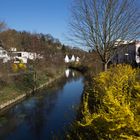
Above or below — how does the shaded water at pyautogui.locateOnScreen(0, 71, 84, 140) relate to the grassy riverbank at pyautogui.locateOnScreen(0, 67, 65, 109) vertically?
below

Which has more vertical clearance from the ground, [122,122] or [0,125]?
[122,122]

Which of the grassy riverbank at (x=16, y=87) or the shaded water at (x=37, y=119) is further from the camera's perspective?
the grassy riverbank at (x=16, y=87)

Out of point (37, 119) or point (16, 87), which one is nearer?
point (37, 119)

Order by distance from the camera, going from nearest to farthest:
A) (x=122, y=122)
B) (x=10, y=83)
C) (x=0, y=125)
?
1. (x=122, y=122)
2. (x=0, y=125)
3. (x=10, y=83)

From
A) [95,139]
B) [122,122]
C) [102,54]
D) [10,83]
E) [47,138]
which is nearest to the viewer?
[122,122]

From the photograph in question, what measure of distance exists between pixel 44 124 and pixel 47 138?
342cm

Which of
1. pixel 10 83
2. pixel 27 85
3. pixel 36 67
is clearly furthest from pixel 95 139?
pixel 36 67

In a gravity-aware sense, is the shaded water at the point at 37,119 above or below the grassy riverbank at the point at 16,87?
below

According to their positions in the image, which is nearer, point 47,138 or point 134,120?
point 134,120

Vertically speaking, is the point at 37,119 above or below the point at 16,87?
below

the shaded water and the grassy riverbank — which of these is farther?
the grassy riverbank

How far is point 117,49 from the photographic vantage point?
74.3 feet

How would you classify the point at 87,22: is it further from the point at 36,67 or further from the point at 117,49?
the point at 36,67

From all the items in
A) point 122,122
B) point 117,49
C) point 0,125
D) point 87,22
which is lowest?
point 0,125
